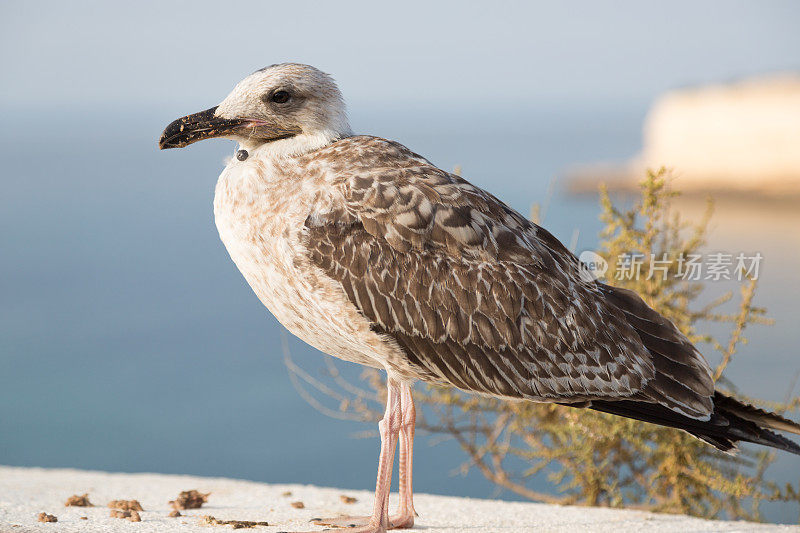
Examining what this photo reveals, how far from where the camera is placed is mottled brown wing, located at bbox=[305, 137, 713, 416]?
501 centimetres

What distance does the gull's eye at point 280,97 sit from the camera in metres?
5.39

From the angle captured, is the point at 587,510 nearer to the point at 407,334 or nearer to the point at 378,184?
the point at 407,334

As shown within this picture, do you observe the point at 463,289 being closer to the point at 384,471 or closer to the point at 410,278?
the point at 410,278

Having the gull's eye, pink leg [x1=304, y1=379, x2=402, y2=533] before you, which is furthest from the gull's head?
pink leg [x1=304, y1=379, x2=402, y2=533]

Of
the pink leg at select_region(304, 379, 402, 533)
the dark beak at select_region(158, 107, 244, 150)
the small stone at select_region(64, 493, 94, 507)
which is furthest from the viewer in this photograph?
the small stone at select_region(64, 493, 94, 507)

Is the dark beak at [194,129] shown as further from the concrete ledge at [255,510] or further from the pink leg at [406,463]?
the concrete ledge at [255,510]

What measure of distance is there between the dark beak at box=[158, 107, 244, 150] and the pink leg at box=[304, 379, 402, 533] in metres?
Result: 1.93

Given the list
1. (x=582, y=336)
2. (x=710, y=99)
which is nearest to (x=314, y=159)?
(x=582, y=336)

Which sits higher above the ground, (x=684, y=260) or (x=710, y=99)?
(x=710, y=99)

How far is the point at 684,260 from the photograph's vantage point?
28.9 ft

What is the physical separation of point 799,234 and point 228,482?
4686 cm

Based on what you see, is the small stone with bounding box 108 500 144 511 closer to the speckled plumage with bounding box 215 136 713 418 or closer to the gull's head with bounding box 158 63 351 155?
the speckled plumage with bounding box 215 136 713 418

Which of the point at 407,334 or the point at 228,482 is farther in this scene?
the point at 228,482

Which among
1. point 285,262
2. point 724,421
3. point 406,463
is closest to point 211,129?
point 285,262
